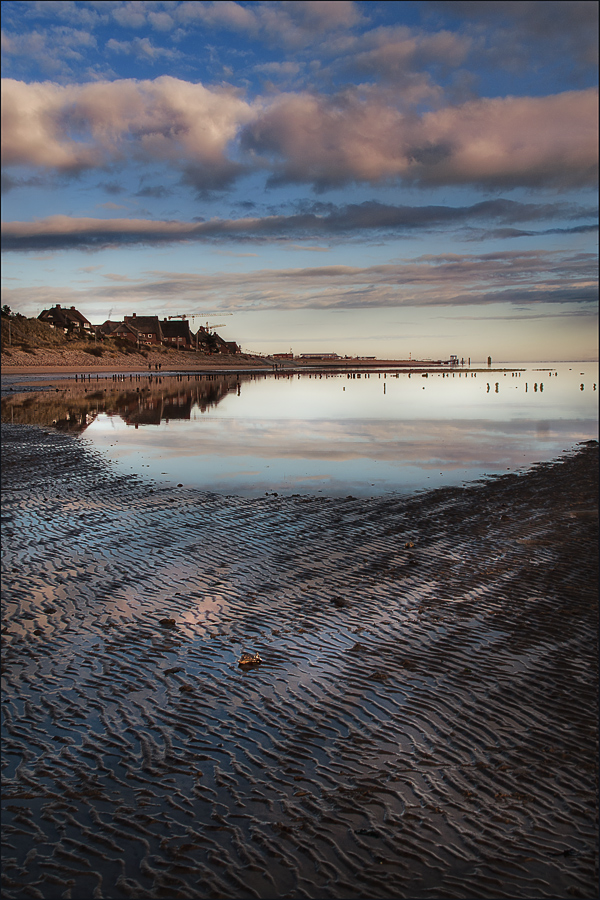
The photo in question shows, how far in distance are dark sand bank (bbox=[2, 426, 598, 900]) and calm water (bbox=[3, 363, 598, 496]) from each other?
6227 millimetres

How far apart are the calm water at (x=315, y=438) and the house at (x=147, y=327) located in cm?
14152

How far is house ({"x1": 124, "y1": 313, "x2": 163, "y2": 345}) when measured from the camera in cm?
18491

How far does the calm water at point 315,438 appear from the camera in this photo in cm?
1794

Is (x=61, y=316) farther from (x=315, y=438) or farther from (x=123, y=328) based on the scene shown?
(x=315, y=438)

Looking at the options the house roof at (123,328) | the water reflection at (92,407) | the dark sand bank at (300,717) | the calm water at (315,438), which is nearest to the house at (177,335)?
the house roof at (123,328)

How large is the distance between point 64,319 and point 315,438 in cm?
15112

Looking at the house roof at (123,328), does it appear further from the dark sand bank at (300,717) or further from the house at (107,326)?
the dark sand bank at (300,717)

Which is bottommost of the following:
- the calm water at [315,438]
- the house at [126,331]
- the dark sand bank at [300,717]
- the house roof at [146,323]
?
the dark sand bank at [300,717]

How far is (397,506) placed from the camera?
47.3ft

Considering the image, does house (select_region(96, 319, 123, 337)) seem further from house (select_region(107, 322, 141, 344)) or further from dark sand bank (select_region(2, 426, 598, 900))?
dark sand bank (select_region(2, 426, 598, 900))

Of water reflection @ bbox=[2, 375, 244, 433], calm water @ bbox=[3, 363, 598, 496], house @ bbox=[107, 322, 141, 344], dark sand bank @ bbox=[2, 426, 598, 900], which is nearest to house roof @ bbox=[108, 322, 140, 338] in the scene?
house @ bbox=[107, 322, 141, 344]

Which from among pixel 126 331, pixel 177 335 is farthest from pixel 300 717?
pixel 177 335

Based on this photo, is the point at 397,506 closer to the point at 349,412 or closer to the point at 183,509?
the point at 183,509

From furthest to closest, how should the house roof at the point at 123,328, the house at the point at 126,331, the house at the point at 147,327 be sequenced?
1. the house at the point at 147,327
2. the house roof at the point at 123,328
3. the house at the point at 126,331
